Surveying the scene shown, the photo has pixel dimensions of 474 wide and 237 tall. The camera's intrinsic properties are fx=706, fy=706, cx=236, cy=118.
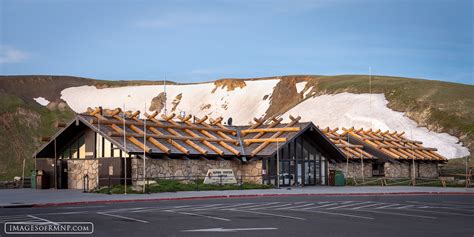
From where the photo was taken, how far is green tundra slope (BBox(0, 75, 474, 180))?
78375mm

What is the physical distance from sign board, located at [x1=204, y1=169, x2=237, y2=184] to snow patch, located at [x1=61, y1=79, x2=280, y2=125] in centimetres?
7756

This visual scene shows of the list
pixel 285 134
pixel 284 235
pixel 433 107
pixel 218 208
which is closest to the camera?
pixel 284 235

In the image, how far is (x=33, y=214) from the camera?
23203mm

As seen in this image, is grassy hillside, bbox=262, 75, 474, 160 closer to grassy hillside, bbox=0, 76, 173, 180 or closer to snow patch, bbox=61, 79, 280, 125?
snow patch, bbox=61, 79, 280, 125

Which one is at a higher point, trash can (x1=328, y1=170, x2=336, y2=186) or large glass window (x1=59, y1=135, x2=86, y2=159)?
large glass window (x1=59, y1=135, x2=86, y2=159)

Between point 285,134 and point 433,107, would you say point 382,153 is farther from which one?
point 433,107

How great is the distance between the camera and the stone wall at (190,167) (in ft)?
137

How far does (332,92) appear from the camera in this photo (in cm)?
11225

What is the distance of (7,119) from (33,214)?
63.2 m

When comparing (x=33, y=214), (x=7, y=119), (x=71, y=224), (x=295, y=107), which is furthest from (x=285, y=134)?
(x=295, y=107)

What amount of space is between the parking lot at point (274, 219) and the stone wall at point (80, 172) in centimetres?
1804

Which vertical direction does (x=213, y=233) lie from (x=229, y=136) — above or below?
below

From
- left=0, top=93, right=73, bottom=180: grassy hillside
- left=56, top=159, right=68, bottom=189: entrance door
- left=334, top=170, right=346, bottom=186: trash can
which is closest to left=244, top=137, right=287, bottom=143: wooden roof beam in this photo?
left=334, top=170, right=346, bottom=186: trash can

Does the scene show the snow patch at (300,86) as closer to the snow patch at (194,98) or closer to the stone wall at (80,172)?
the snow patch at (194,98)
